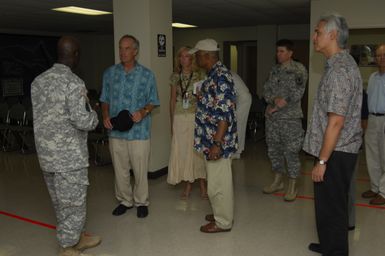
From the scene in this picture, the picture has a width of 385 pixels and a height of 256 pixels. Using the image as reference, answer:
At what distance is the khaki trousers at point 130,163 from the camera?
143 inches

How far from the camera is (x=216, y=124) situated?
10.1ft

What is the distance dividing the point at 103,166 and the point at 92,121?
3.28 m

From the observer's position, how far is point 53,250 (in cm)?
312

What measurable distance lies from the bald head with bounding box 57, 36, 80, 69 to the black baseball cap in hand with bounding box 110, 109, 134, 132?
0.80 meters

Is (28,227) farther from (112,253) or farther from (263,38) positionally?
(263,38)

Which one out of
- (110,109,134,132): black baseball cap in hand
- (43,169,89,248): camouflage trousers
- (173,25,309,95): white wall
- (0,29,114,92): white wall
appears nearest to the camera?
(43,169,89,248): camouflage trousers

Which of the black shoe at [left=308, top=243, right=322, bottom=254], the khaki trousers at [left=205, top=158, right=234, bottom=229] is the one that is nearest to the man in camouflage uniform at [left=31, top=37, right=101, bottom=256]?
the khaki trousers at [left=205, top=158, right=234, bottom=229]

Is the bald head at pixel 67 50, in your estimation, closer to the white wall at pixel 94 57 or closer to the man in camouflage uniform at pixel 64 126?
the man in camouflage uniform at pixel 64 126

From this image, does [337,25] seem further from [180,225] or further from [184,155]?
[184,155]

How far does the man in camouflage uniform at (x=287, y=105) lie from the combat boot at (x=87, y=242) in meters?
2.02

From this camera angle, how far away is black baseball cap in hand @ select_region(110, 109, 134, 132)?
3.44m

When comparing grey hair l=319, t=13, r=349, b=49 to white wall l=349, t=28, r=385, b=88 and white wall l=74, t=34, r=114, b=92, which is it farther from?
white wall l=74, t=34, r=114, b=92

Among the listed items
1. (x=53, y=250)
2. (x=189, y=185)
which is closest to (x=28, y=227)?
(x=53, y=250)

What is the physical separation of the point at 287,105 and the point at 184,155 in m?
1.20
